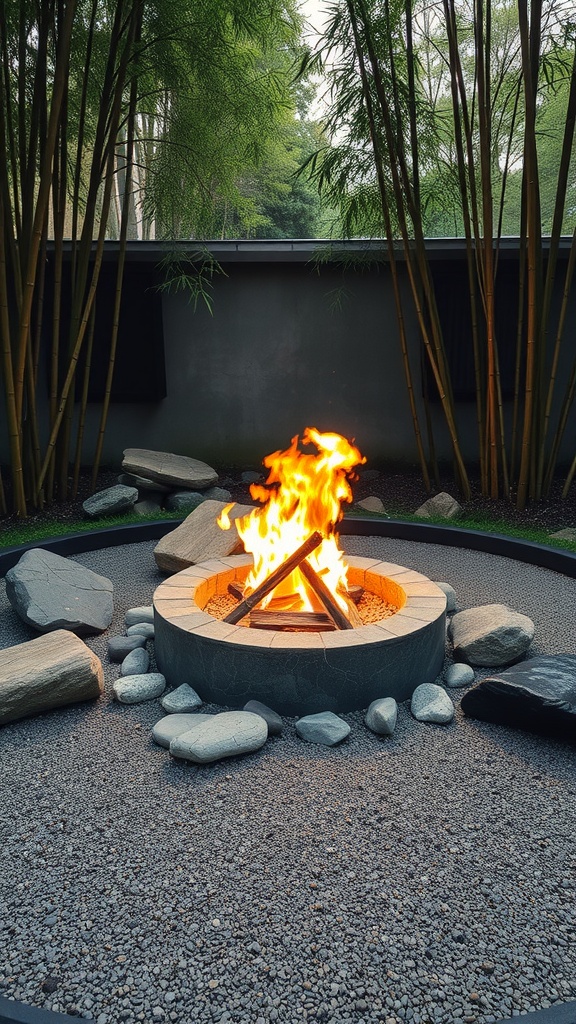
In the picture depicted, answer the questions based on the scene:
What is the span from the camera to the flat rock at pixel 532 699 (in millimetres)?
2379

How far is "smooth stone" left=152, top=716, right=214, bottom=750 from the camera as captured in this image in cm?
243

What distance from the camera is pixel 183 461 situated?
6.05 meters

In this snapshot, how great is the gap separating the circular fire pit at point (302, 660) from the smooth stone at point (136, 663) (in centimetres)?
8

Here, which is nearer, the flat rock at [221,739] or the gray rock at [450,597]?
the flat rock at [221,739]

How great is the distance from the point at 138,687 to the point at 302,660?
667 millimetres

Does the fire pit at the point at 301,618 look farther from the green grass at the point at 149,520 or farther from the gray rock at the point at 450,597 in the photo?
the green grass at the point at 149,520

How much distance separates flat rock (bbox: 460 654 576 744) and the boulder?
1.36 m

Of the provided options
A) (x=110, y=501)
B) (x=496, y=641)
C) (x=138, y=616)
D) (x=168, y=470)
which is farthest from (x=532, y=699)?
(x=168, y=470)

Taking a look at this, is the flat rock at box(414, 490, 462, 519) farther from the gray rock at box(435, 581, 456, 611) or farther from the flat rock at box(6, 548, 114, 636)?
the flat rock at box(6, 548, 114, 636)

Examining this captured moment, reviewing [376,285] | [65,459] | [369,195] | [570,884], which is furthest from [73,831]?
[376,285]

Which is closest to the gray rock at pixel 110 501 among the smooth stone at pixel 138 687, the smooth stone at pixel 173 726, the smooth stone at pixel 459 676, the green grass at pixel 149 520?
the green grass at pixel 149 520

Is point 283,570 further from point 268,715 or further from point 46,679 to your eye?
point 46,679

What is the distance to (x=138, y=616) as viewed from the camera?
3.52 m

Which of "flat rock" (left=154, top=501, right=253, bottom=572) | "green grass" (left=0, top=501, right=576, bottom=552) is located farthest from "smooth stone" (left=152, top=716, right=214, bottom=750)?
"green grass" (left=0, top=501, right=576, bottom=552)
